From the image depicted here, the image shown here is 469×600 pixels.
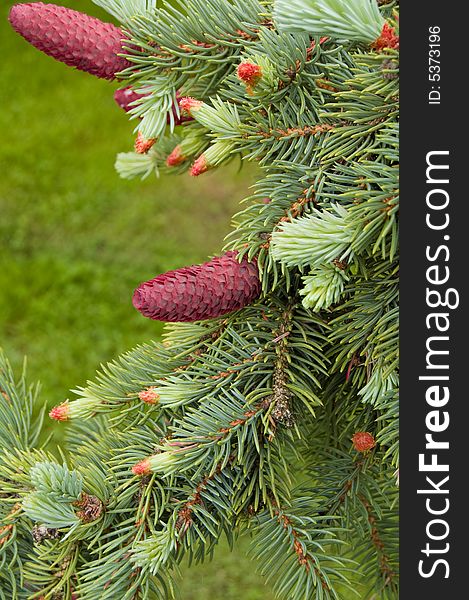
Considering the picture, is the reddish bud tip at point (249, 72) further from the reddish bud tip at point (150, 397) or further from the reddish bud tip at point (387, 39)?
the reddish bud tip at point (150, 397)

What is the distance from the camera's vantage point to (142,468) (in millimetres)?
570

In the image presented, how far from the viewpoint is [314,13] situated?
478mm

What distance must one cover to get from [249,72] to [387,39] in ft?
0.34

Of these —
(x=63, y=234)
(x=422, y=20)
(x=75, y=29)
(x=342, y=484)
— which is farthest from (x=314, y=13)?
(x=63, y=234)

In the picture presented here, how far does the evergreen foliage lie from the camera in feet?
1.74

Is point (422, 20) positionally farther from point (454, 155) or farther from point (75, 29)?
point (75, 29)

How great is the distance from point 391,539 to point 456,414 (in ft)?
0.96

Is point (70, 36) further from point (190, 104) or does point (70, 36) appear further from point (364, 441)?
point (364, 441)

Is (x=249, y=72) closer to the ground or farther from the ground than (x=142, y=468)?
farther from the ground

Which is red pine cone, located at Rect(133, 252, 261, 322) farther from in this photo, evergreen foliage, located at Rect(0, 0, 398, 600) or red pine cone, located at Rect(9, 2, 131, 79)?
red pine cone, located at Rect(9, 2, 131, 79)

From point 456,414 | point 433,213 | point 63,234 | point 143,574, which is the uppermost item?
point 63,234

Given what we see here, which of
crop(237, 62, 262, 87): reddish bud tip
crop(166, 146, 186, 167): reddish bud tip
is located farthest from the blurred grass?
crop(237, 62, 262, 87): reddish bud tip

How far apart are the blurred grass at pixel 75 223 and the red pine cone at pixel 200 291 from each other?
1.56 meters

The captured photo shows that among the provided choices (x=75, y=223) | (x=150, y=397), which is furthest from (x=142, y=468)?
(x=75, y=223)
